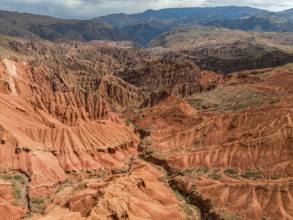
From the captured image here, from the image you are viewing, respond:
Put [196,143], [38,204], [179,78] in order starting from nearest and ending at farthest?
1. [38,204]
2. [196,143]
3. [179,78]

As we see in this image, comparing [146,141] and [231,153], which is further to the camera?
[146,141]

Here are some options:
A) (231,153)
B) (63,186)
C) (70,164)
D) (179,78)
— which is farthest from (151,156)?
(179,78)

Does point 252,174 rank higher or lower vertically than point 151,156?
higher

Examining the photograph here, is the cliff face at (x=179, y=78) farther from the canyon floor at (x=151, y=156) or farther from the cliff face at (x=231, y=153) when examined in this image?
the cliff face at (x=231, y=153)

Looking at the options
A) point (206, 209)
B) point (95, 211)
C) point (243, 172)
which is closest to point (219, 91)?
point (243, 172)

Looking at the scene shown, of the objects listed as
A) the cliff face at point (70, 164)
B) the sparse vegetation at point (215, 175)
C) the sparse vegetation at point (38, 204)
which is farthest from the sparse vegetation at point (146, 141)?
the sparse vegetation at point (38, 204)

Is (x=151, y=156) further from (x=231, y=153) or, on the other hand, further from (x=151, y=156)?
(x=231, y=153)

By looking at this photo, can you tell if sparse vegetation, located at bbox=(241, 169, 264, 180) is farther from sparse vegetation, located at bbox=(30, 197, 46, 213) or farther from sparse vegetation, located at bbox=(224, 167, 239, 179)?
sparse vegetation, located at bbox=(30, 197, 46, 213)

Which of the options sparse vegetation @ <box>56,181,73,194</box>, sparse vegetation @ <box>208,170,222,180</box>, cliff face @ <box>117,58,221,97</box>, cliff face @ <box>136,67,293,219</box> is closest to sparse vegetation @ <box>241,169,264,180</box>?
cliff face @ <box>136,67,293,219</box>
